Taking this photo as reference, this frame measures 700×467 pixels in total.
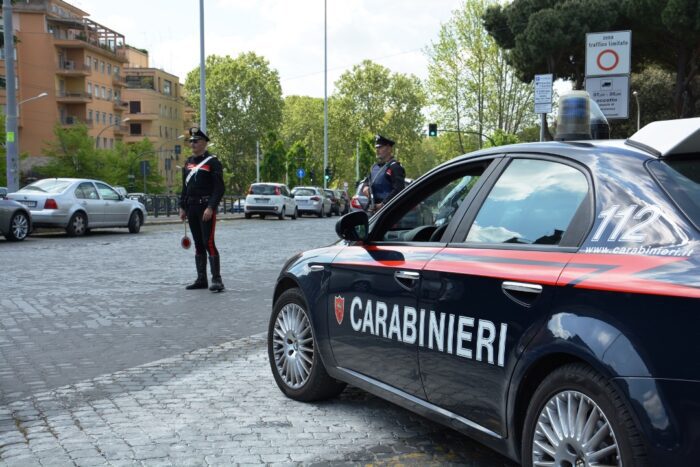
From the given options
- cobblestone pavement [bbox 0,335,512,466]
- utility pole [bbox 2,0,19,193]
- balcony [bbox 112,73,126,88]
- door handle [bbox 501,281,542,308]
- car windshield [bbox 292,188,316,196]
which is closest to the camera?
door handle [bbox 501,281,542,308]

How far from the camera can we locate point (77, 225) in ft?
73.2

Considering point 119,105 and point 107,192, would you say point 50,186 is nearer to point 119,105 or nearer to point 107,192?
point 107,192

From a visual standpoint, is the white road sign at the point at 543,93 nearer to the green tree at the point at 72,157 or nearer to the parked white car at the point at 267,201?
the parked white car at the point at 267,201

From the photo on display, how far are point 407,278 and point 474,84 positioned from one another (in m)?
58.0

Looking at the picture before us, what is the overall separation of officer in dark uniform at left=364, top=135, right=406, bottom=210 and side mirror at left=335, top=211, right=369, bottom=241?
5980 mm

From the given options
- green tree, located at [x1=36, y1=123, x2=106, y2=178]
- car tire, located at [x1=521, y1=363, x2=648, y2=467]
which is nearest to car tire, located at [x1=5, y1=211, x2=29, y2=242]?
car tire, located at [x1=521, y1=363, x2=648, y2=467]

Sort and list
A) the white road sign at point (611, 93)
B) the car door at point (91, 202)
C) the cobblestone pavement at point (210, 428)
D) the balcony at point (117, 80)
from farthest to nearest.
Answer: the balcony at point (117, 80) < the car door at point (91, 202) < the white road sign at point (611, 93) < the cobblestone pavement at point (210, 428)

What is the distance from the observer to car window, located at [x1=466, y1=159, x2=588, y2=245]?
320cm

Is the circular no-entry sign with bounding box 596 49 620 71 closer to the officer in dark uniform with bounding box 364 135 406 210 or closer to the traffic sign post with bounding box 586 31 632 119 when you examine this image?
the traffic sign post with bounding box 586 31 632 119

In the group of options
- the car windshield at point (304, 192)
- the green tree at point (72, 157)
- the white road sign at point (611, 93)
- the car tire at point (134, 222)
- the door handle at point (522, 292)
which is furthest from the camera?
the green tree at point (72, 157)

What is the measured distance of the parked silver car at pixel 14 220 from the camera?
63.2 feet

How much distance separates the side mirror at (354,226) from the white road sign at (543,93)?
965 cm

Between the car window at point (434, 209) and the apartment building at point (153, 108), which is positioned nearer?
the car window at point (434, 209)

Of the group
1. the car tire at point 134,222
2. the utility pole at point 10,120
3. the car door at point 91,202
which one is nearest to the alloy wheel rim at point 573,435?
the car door at point 91,202
